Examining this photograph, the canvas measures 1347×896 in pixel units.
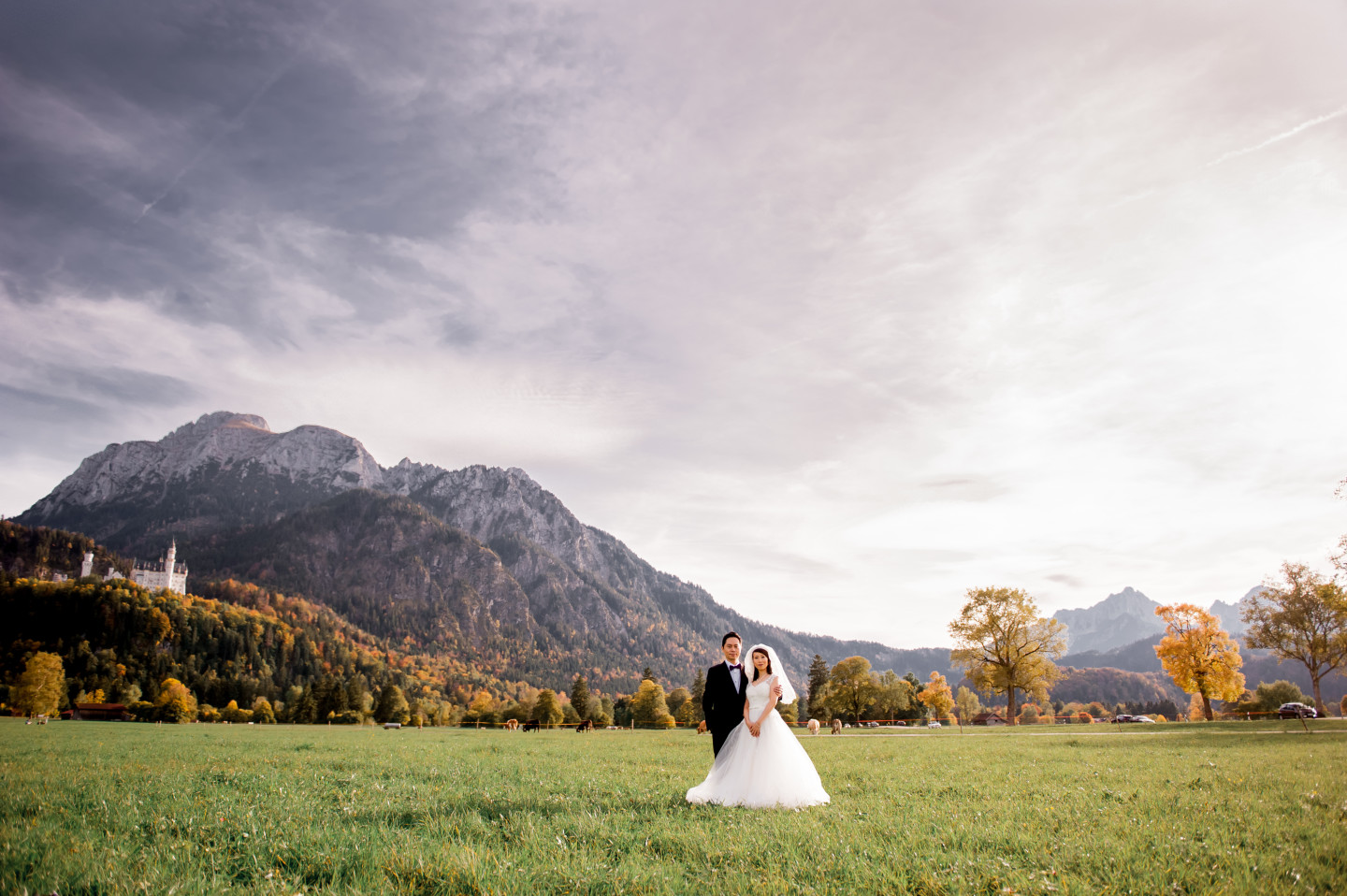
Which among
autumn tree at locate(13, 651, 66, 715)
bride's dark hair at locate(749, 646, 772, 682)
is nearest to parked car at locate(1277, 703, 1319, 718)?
bride's dark hair at locate(749, 646, 772, 682)

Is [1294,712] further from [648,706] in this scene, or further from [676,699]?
[676,699]

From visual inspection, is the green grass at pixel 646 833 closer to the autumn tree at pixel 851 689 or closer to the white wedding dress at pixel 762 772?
the white wedding dress at pixel 762 772

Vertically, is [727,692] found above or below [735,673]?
below

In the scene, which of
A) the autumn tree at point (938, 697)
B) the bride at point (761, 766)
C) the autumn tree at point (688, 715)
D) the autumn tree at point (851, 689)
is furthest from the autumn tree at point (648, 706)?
the bride at point (761, 766)

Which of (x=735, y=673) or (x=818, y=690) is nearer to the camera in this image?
(x=735, y=673)

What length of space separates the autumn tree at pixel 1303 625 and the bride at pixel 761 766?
66.9 metres

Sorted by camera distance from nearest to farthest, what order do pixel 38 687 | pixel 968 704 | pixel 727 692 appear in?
pixel 727 692 < pixel 38 687 < pixel 968 704

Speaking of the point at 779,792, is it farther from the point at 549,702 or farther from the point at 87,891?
the point at 549,702

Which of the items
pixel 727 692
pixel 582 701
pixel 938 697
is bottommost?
pixel 582 701

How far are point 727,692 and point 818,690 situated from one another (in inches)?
4124

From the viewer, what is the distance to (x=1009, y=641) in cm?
6756

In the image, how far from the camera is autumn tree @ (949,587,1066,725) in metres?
66.7

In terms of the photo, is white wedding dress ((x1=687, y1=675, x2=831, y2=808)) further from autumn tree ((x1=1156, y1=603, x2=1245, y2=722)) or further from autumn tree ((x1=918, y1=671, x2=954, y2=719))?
autumn tree ((x1=918, y1=671, x2=954, y2=719))

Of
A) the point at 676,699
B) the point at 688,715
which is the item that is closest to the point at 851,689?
the point at 688,715
